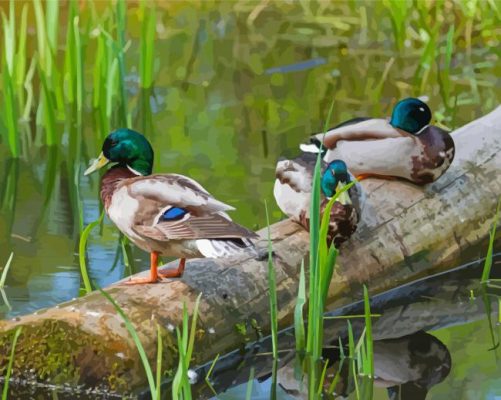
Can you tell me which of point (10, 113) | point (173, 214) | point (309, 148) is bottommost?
point (10, 113)

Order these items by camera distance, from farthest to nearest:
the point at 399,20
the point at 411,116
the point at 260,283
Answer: the point at 399,20 < the point at 411,116 < the point at 260,283

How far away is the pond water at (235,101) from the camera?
677 centimetres

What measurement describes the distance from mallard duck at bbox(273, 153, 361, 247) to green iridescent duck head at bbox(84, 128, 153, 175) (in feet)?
2.39

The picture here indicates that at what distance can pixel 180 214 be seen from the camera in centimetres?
538

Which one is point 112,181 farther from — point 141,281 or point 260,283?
point 260,283

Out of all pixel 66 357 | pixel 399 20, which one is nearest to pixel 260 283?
pixel 66 357

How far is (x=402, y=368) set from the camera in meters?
5.68

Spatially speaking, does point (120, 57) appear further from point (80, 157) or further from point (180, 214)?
point (180, 214)

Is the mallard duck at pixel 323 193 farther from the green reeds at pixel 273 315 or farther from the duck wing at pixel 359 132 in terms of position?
the green reeds at pixel 273 315

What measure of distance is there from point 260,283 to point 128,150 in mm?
734

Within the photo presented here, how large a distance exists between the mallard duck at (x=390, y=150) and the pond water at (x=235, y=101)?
621mm

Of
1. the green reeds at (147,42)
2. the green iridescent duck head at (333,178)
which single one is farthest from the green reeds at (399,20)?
the green iridescent duck head at (333,178)

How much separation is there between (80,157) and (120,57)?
30.4 inches

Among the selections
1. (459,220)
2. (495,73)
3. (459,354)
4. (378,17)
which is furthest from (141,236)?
(378,17)
